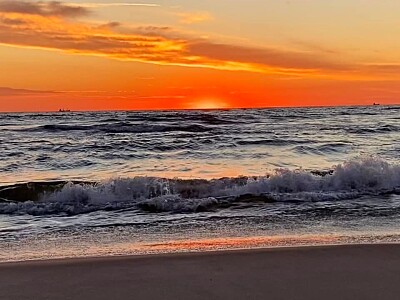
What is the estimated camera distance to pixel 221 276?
3.91 m

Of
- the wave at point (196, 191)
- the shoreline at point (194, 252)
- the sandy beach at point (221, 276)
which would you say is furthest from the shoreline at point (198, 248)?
the wave at point (196, 191)

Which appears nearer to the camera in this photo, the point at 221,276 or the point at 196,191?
the point at 221,276

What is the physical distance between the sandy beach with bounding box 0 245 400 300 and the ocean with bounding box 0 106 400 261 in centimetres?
60

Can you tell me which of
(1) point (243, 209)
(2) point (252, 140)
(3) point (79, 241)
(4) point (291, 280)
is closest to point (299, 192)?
(1) point (243, 209)

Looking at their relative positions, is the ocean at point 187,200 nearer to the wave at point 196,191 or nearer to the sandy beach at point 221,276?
the wave at point 196,191

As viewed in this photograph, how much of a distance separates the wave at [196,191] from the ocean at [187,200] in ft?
0.06

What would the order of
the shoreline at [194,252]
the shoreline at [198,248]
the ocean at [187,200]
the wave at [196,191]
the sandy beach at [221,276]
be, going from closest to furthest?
the sandy beach at [221,276] → the shoreline at [194,252] → the shoreline at [198,248] → the ocean at [187,200] → the wave at [196,191]

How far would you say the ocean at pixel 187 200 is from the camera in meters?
5.61

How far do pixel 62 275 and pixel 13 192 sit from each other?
6.28 m

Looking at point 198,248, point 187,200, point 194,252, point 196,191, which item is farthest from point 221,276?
point 196,191

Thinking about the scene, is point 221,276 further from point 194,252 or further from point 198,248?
point 198,248

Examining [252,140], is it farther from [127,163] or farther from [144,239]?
[144,239]

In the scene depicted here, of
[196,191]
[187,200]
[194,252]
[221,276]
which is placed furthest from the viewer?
[196,191]

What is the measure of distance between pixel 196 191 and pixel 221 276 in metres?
5.74
